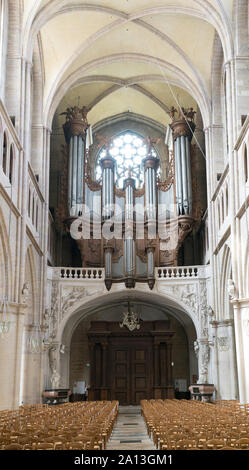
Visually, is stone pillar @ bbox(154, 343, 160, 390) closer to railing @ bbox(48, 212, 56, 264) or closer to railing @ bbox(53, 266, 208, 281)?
railing @ bbox(53, 266, 208, 281)

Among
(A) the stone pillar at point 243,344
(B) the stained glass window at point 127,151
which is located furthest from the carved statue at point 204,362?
(B) the stained glass window at point 127,151

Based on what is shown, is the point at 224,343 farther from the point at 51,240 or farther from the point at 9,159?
the point at 9,159

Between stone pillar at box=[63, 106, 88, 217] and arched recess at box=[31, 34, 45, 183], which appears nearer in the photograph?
arched recess at box=[31, 34, 45, 183]

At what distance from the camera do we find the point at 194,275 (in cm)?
2547

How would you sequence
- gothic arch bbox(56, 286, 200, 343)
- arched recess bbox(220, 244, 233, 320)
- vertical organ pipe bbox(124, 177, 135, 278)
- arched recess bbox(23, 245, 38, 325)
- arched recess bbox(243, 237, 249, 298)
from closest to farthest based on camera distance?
arched recess bbox(243, 237, 249, 298) < arched recess bbox(23, 245, 38, 325) < arched recess bbox(220, 244, 233, 320) < gothic arch bbox(56, 286, 200, 343) < vertical organ pipe bbox(124, 177, 135, 278)

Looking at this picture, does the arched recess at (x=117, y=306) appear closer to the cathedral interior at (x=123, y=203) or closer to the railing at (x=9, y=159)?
the cathedral interior at (x=123, y=203)

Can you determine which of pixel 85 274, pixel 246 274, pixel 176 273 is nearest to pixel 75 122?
pixel 85 274

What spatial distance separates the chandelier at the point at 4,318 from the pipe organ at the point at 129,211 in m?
8.84

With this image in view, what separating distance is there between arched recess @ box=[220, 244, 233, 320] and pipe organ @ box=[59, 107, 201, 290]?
3466 millimetres

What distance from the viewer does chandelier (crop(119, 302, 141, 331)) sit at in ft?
91.1

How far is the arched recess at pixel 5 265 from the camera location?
17.1 metres

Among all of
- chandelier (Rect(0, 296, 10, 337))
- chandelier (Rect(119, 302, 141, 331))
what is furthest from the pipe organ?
chandelier (Rect(0, 296, 10, 337))
